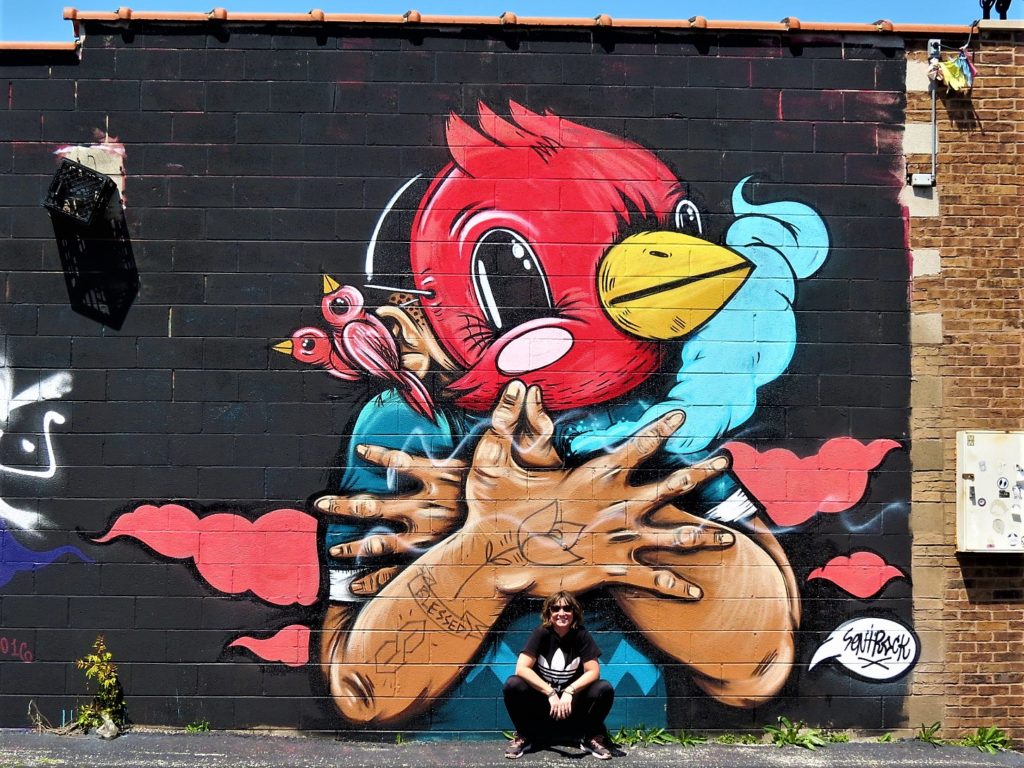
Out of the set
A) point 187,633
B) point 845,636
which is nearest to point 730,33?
point 845,636

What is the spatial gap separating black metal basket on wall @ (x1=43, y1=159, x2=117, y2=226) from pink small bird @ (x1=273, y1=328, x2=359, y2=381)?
1.41 metres

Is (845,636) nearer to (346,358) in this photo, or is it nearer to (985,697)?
(985,697)

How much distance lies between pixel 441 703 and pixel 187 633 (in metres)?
1.65

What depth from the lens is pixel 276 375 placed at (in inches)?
243

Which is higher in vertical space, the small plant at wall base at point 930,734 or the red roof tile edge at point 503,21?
the red roof tile edge at point 503,21

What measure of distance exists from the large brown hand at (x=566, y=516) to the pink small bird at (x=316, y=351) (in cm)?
101

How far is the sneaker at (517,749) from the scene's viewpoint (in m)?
5.72

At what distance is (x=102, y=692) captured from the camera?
19.7 feet

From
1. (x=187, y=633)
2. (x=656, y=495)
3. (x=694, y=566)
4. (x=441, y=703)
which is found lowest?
(x=441, y=703)

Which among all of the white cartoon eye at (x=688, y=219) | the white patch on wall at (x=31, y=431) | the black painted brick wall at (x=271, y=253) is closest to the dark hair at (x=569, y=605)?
the black painted brick wall at (x=271, y=253)

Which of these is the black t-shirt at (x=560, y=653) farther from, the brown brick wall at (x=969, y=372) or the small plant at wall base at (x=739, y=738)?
the brown brick wall at (x=969, y=372)

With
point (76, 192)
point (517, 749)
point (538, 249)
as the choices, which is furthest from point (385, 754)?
point (76, 192)

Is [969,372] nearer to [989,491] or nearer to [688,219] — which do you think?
[989,491]

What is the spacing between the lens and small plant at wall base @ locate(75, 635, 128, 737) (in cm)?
598
